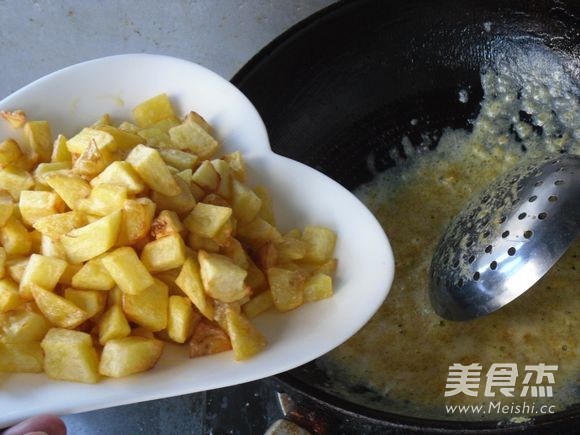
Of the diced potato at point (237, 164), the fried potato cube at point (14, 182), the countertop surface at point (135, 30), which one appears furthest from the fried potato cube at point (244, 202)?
the countertop surface at point (135, 30)

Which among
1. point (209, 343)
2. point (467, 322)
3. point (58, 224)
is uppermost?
point (58, 224)

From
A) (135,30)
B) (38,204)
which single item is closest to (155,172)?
(38,204)

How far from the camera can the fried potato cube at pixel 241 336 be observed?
0.67m

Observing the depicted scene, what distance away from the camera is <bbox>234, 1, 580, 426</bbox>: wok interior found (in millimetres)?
1051

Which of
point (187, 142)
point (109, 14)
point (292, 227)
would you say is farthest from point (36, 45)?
point (292, 227)

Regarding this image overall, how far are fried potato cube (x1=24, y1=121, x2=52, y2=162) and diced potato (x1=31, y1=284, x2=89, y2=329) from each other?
8.1 inches

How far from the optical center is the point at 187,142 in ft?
2.59

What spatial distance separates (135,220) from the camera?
660 mm

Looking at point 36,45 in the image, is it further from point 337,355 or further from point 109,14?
point 337,355

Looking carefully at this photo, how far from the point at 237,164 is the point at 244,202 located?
0.18 feet

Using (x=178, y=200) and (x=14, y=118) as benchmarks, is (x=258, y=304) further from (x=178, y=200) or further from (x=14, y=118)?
(x=14, y=118)

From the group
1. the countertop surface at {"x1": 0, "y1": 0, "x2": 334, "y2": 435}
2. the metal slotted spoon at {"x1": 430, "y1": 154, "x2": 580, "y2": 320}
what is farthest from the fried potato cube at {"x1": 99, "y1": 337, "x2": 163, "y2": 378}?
the countertop surface at {"x1": 0, "y1": 0, "x2": 334, "y2": 435}

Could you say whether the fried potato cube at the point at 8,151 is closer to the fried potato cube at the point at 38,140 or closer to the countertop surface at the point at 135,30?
the fried potato cube at the point at 38,140

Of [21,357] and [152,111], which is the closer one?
Answer: [21,357]
